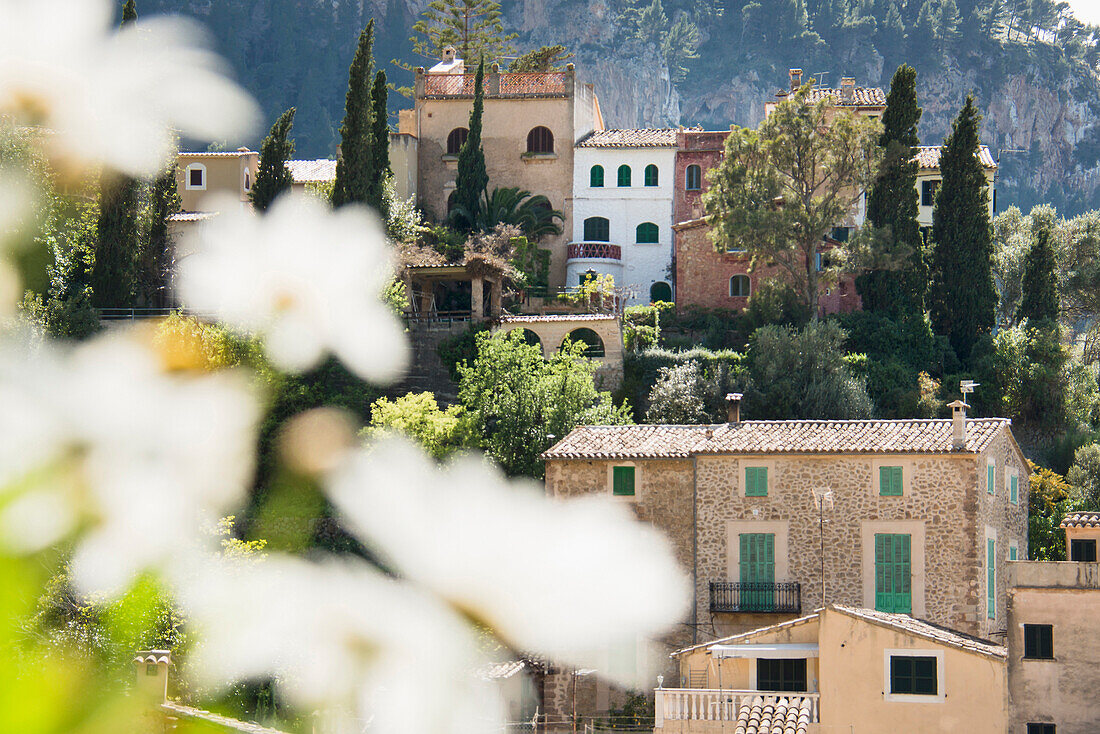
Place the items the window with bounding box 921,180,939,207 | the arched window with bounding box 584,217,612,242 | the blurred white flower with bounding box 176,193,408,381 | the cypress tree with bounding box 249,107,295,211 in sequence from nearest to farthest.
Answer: the blurred white flower with bounding box 176,193,408,381, the cypress tree with bounding box 249,107,295,211, the window with bounding box 921,180,939,207, the arched window with bounding box 584,217,612,242

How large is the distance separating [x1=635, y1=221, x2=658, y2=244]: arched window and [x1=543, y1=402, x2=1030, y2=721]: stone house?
2161 centimetres

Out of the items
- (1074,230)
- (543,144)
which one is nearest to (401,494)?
(543,144)

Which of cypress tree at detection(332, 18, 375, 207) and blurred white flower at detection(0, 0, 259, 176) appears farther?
blurred white flower at detection(0, 0, 259, 176)

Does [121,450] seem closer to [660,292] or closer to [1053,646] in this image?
[660,292]

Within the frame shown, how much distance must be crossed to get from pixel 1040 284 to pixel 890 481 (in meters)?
19.7

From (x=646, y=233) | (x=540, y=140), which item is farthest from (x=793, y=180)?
(x=540, y=140)

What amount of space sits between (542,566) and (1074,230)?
28.4m

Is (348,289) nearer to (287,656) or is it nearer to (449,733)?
(287,656)

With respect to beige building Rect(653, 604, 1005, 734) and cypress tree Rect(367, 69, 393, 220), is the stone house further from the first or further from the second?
cypress tree Rect(367, 69, 393, 220)

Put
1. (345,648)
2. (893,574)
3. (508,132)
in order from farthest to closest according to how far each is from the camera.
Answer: (508,132) → (345,648) → (893,574)

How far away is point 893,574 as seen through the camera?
34.5 m

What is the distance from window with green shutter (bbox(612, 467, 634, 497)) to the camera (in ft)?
120

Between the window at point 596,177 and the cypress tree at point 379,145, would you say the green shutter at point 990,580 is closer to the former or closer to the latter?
the cypress tree at point 379,145

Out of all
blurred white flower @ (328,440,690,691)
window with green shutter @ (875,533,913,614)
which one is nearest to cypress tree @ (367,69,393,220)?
blurred white flower @ (328,440,690,691)
